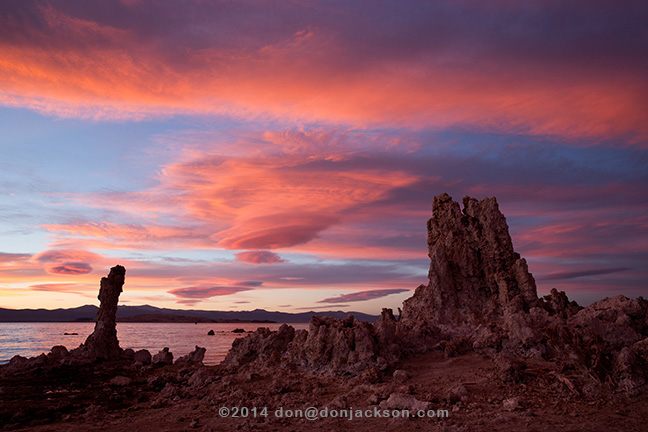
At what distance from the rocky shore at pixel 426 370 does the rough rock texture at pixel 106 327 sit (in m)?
0.13

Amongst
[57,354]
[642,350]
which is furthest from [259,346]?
[642,350]

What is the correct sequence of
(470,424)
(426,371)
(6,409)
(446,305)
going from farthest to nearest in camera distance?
(446,305) < (426,371) < (6,409) < (470,424)

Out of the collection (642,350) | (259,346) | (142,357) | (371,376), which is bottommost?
(142,357)

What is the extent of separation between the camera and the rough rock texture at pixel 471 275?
73.9 ft

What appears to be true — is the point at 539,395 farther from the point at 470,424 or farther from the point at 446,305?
the point at 446,305

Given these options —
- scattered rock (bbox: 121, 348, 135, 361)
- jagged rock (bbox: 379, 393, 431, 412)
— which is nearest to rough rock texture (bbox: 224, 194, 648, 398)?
jagged rock (bbox: 379, 393, 431, 412)

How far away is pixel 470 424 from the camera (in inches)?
380

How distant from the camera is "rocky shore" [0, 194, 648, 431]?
10.8m

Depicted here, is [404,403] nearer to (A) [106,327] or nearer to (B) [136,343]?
(A) [106,327]

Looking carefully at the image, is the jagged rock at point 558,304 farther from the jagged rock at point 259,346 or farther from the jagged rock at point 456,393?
the jagged rock at point 259,346

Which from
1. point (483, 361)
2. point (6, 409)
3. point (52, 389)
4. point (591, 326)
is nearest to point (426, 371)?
point (483, 361)

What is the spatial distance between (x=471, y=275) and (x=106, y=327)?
25857mm

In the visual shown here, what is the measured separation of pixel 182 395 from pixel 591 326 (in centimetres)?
1737

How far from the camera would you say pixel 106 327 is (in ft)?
92.4
